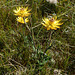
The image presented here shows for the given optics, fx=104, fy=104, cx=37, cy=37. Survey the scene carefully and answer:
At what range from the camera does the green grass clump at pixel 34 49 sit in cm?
104

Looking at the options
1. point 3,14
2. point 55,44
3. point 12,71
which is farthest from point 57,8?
point 12,71

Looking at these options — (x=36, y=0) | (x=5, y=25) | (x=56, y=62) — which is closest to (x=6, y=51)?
(x=5, y=25)

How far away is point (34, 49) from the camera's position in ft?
3.80

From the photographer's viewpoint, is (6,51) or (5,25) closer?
(6,51)

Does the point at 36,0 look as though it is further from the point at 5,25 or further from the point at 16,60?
the point at 16,60

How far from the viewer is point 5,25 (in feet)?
4.69

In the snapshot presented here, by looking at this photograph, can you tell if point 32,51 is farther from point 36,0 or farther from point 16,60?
point 36,0

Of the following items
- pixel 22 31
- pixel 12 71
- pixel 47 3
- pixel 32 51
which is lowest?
pixel 12 71

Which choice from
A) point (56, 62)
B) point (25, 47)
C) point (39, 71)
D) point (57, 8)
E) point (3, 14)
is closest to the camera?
point (39, 71)

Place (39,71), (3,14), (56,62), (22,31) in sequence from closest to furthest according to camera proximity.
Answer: (39,71) → (56,62) → (22,31) → (3,14)

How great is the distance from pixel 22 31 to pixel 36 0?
70 centimetres

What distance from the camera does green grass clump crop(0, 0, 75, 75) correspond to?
3.40 feet

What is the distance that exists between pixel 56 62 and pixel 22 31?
58cm

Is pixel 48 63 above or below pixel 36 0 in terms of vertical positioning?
below
